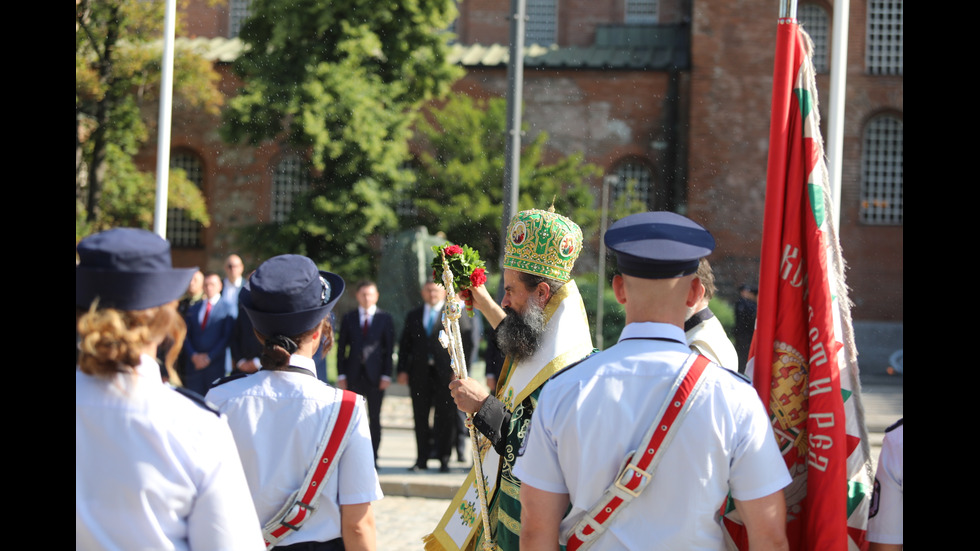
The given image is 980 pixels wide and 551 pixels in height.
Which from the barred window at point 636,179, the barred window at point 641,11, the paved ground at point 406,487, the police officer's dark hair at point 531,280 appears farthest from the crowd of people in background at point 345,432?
the barred window at point 641,11

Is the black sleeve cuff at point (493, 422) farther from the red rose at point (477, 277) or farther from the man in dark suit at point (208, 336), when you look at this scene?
the man in dark suit at point (208, 336)

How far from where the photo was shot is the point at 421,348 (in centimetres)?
956

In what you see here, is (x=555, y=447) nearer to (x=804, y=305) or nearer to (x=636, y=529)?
(x=636, y=529)

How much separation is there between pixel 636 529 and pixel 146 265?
1.33 metres

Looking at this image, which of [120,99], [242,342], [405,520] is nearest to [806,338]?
[405,520]

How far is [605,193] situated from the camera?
26312 mm

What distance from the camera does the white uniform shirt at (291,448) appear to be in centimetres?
283

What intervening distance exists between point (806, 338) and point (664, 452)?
709mm

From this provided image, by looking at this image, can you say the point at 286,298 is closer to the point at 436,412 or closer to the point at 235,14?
the point at 436,412

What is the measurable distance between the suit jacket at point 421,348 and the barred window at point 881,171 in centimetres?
1941

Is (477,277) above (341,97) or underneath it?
underneath

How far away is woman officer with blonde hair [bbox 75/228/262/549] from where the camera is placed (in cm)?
208
